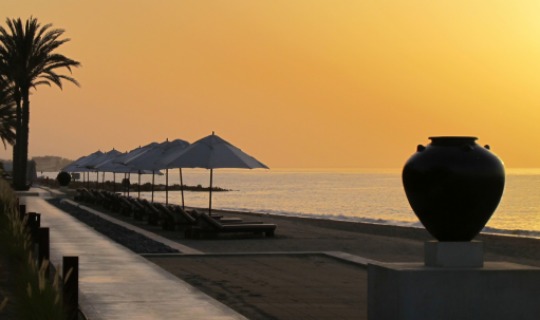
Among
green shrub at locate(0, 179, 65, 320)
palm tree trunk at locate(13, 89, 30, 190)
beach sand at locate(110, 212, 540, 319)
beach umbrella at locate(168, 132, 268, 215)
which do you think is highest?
palm tree trunk at locate(13, 89, 30, 190)

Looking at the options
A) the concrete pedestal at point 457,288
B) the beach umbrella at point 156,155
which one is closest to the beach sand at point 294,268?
the concrete pedestal at point 457,288

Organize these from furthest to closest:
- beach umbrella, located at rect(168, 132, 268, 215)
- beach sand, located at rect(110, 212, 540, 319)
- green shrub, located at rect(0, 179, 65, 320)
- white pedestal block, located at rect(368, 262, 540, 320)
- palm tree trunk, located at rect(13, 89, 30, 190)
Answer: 1. palm tree trunk, located at rect(13, 89, 30, 190)
2. beach umbrella, located at rect(168, 132, 268, 215)
3. beach sand, located at rect(110, 212, 540, 319)
4. white pedestal block, located at rect(368, 262, 540, 320)
5. green shrub, located at rect(0, 179, 65, 320)

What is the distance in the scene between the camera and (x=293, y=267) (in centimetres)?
1708

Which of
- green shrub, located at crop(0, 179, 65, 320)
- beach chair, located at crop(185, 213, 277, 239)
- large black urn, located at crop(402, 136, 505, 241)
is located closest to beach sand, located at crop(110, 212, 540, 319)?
beach chair, located at crop(185, 213, 277, 239)

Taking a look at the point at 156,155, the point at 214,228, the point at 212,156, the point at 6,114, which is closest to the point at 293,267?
the point at 214,228

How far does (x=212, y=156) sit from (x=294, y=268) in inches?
431

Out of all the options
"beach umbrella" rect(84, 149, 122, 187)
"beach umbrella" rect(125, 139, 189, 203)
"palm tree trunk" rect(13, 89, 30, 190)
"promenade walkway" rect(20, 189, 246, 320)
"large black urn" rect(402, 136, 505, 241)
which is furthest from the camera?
"palm tree trunk" rect(13, 89, 30, 190)

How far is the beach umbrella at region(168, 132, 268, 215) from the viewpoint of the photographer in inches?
1064

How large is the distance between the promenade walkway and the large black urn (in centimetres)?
240

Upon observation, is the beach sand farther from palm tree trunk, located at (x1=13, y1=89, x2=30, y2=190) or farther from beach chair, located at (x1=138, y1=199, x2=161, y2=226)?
palm tree trunk, located at (x1=13, y1=89, x2=30, y2=190)

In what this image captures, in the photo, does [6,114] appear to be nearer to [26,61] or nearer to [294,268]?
[26,61]

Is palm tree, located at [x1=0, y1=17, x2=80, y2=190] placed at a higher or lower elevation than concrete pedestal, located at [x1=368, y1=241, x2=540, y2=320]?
higher

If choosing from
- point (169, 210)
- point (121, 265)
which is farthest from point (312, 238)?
point (121, 265)

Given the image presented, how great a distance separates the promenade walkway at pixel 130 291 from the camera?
1071cm
